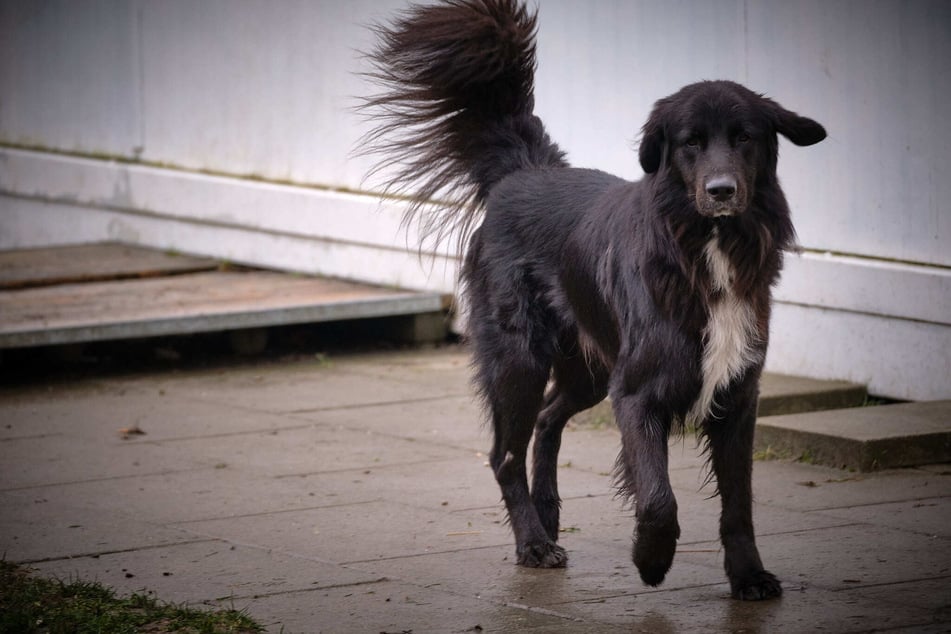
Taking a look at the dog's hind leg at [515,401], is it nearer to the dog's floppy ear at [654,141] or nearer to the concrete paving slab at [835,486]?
the dog's floppy ear at [654,141]

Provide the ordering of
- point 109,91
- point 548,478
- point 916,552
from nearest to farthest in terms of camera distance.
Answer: point 916,552
point 548,478
point 109,91

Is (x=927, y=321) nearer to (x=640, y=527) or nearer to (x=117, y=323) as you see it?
(x=640, y=527)

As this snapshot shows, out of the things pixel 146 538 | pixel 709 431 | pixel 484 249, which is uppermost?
pixel 484 249

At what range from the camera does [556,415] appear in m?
6.49

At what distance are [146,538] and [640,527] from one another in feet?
7.31

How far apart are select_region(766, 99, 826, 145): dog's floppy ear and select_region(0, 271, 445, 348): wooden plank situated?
223 inches

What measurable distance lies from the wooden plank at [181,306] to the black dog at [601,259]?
3.31 metres

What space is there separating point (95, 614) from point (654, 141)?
2.51m

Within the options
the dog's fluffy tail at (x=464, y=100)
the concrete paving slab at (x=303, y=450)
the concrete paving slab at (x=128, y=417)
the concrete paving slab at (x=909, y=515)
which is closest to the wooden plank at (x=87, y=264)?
the concrete paving slab at (x=128, y=417)

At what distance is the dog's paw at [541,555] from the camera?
5898mm

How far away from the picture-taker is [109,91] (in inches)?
576

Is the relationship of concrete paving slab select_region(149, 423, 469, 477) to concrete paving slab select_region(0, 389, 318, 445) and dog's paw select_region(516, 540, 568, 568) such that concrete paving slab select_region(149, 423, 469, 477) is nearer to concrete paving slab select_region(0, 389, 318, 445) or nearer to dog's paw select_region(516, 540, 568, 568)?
concrete paving slab select_region(0, 389, 318, 445)

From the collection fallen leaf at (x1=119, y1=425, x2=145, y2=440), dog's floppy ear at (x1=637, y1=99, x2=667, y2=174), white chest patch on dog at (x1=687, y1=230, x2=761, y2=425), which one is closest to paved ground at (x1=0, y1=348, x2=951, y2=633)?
fallen leaf at (x1=119, y1=425, x2=145, y2=440)

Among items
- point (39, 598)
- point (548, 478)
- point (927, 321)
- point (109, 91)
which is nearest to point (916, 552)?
point (548, 478)
